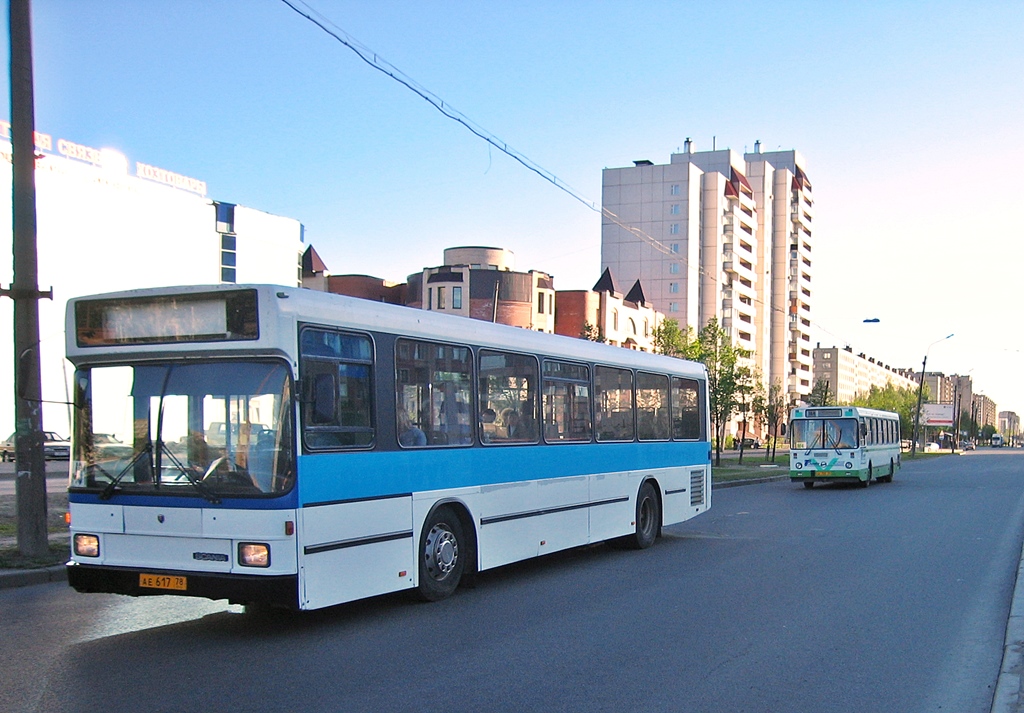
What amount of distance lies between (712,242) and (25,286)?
10568 centimetres

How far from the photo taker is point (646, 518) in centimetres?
1473

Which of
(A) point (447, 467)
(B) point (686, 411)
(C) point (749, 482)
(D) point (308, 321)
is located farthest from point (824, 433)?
(D) point (308, 321)

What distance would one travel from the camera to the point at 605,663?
7.26m

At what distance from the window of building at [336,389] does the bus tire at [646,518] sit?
21.3 ft

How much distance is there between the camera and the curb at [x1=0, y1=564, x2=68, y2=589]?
34.5ft

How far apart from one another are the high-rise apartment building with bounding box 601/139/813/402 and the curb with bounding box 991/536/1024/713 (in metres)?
91.0

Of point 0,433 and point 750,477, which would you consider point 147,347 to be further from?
point 0,433

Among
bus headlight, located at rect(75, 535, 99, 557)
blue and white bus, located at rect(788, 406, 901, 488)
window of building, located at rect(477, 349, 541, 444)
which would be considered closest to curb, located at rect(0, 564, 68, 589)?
bus headlight, located at rect(75, 535, 99, 557)

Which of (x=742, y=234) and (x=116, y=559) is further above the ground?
(x=742, y=234)

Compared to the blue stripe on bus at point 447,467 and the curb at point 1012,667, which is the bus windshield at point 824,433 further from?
the curb at point 1012,667

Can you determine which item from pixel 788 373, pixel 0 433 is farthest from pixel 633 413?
pixel 788 373

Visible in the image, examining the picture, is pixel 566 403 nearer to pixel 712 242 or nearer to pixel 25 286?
pixel 25 286

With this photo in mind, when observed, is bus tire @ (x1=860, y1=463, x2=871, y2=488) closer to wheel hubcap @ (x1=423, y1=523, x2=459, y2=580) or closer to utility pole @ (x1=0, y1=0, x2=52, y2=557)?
wheel hubcap @ (x1=423, y1=523, x2=459, y2=580)

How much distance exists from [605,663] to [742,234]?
116 meters
